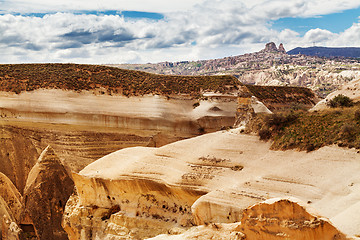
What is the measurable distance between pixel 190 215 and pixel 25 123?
22869 mm

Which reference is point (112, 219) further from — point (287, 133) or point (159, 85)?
point (159, 85)

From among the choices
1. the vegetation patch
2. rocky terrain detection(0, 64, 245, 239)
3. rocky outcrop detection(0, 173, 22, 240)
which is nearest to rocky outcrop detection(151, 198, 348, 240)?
the vegetation patch

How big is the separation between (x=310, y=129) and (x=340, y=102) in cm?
526

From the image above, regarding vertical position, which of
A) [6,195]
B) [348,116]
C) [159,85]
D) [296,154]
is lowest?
[6,195]

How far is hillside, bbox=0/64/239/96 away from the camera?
38375 mm

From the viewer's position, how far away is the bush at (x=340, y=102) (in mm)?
20927

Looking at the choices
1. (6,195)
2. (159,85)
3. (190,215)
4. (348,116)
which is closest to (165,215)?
(190,215)

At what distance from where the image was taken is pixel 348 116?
656 inches

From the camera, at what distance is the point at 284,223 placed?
9883mm

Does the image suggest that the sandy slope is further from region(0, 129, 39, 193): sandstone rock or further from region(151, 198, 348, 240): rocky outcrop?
region(0, 129, 39, 193): sandstone rock

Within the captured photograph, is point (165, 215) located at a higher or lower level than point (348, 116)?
lower

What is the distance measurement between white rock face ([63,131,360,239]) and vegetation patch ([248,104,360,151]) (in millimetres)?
361

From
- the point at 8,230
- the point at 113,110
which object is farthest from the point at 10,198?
the point at 113,110

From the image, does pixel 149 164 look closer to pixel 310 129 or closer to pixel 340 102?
pixel 310 129
